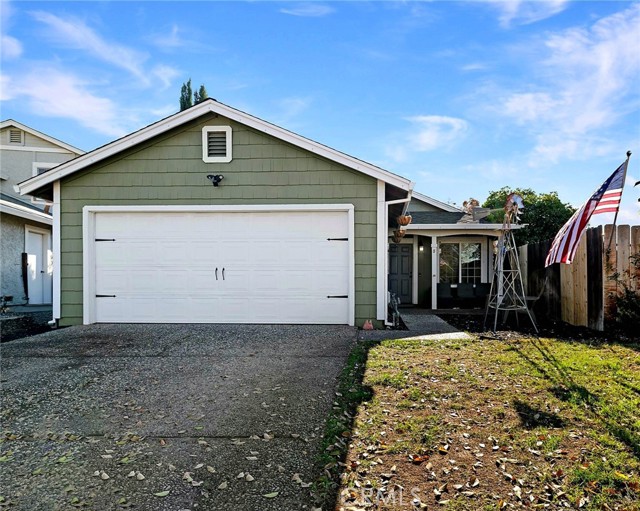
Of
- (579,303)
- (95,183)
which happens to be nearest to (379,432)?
(579,303)

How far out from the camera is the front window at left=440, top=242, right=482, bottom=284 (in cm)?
1348

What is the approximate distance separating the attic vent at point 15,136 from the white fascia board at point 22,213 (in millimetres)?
4322

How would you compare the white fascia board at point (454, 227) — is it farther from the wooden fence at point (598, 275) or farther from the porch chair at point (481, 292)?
the wooden fence at point (598, 275)

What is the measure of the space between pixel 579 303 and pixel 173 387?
24.6 feet

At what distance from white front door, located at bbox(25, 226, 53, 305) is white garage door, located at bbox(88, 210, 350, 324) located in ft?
19.2

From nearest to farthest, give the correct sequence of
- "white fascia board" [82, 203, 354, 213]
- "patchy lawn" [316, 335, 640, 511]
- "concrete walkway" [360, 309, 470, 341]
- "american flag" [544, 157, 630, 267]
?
"patchy lawn" [316, 335, 640, 511]
"american flag" [544, 157, 630, 267]
"concrete walkway" [360, 309, 470, 341]
"white fascia board" [82, 203, 354, 213]

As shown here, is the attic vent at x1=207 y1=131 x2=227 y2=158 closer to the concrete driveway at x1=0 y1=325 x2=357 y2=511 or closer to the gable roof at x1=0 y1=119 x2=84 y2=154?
the concrete driveway at x1=0 y1=325 x2=357 y2=511

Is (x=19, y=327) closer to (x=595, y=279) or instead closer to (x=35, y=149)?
(x=35, y=149)

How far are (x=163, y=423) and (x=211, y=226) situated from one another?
16.9ft

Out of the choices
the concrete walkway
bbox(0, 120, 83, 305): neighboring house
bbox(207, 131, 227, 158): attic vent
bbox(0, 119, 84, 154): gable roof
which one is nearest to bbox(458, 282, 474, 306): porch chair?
the concrete walkway

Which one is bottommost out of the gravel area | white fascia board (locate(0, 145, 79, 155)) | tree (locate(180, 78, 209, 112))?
the gravel area

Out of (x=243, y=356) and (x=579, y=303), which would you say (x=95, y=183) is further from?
(x=579, y=303)

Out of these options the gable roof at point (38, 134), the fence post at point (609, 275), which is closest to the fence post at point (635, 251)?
the fence post at point (609, 275)

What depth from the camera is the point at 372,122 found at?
481 inches
